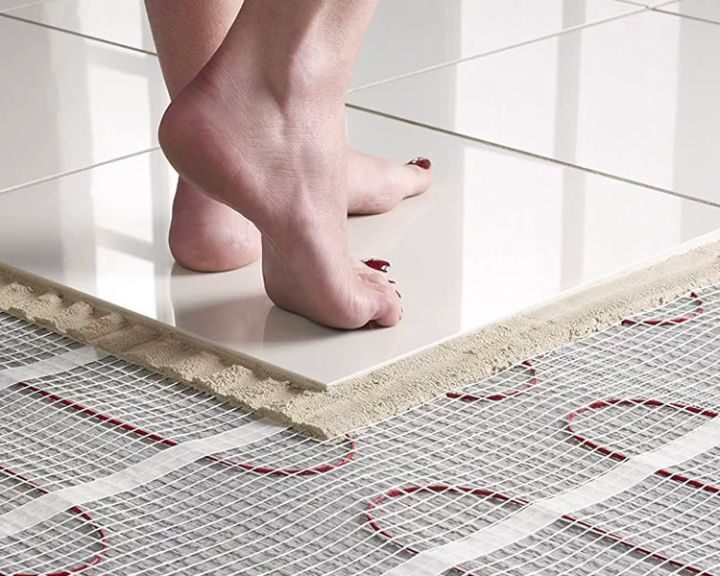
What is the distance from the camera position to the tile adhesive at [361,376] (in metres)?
1.20

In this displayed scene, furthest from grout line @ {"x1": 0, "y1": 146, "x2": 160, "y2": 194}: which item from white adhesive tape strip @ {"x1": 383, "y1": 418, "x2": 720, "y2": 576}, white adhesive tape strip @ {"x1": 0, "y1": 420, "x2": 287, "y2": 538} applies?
white adhesive tape strip @ {"x1": 383, "y1": 418, "x2": 720, "y2": 576}

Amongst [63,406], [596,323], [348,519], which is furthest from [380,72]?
[348,519]

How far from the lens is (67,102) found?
1.96 m

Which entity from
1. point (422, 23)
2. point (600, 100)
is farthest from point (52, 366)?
point (422, 23)

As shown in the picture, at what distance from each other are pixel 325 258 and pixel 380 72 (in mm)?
858

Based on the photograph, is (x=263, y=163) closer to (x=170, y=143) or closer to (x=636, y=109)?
(x=170, y=143)

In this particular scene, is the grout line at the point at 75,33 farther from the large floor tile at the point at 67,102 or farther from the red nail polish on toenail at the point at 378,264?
the red nail polish on toenail at the point at 378,264

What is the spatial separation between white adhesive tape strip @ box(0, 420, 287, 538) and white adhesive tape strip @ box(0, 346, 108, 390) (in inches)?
6.9

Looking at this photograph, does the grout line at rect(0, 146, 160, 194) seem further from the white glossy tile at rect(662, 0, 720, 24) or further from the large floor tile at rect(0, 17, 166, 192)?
the white glossy tile at rect(662, 0, 720, 24)

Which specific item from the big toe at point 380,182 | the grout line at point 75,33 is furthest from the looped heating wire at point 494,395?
the grout line at point 75,33

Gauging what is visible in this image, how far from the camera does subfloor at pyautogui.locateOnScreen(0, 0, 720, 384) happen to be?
1399mm

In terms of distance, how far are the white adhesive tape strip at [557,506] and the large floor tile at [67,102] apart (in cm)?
86

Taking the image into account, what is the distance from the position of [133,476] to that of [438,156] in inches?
31.1

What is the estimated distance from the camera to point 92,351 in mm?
1298
